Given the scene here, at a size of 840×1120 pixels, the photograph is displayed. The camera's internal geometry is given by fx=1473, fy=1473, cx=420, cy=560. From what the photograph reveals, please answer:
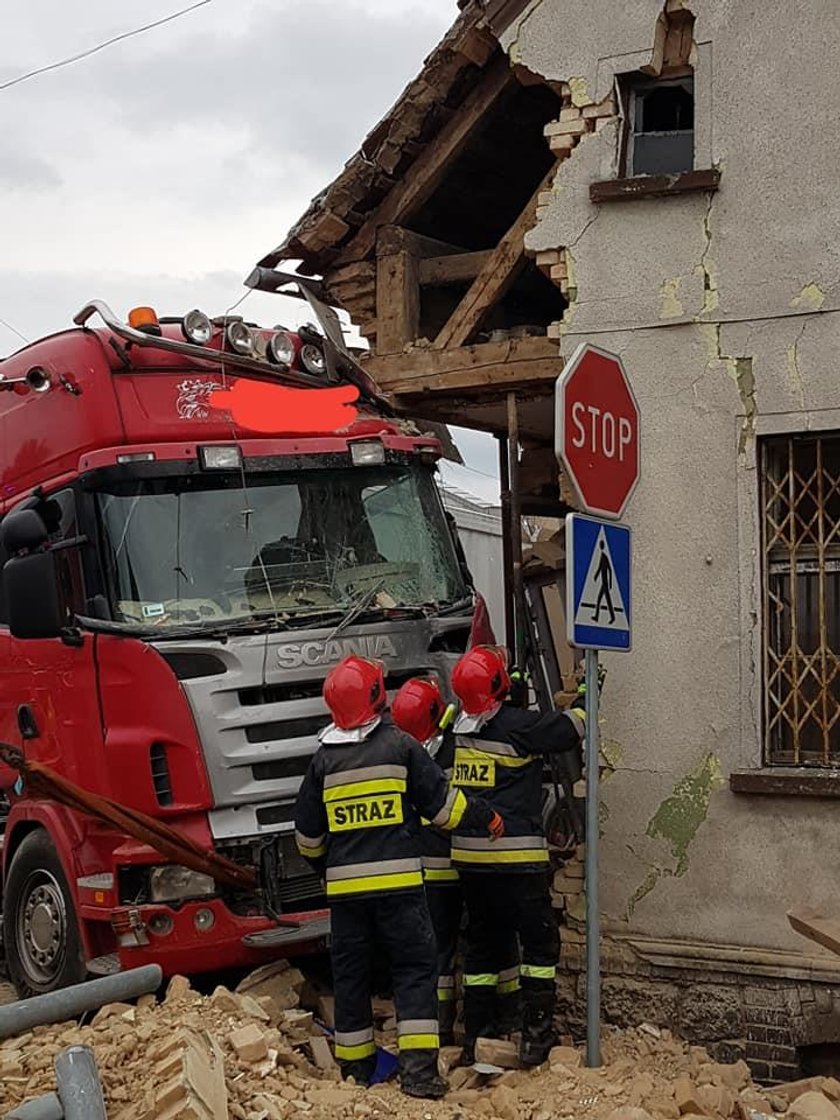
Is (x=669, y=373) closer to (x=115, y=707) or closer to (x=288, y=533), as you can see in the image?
(x=288, y=533)

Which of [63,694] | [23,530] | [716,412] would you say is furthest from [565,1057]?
[23,530]

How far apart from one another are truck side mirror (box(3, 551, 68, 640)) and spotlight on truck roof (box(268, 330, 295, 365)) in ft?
5.76

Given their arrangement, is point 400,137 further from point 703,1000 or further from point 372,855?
point 703,1000

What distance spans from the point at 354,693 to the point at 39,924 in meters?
2.33

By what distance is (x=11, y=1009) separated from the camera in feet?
19.4

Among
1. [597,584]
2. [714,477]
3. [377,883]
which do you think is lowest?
[377,883]

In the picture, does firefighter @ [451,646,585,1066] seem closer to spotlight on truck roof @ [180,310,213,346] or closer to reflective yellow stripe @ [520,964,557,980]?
reflective yellow stripe @ [520,964,557,980]

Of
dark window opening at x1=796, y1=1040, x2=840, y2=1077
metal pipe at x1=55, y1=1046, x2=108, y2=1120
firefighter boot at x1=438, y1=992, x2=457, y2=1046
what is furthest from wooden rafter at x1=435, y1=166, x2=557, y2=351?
metal pipe at x1=55, y1=1046, x2=108, y2=1120

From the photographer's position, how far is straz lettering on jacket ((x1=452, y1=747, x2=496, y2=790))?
6.91m

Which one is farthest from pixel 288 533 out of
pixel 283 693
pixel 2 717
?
pixel 2 717

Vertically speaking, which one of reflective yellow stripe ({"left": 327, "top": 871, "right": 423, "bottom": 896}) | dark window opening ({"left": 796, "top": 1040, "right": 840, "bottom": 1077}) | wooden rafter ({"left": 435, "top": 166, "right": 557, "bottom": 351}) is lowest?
dark window opening ({"left": 796, "top": 1040, "right": 840, "bottom": 1077})

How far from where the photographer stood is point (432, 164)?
880cm

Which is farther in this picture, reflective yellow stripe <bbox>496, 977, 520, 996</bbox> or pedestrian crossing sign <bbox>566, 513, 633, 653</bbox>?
reflective yellow stripe <bbox>496, 977, 520, 996</bbox>

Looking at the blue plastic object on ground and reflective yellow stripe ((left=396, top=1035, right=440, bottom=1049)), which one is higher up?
reflective yellow stripe ((left=396, top=1035, right=440, bottom=1049))
